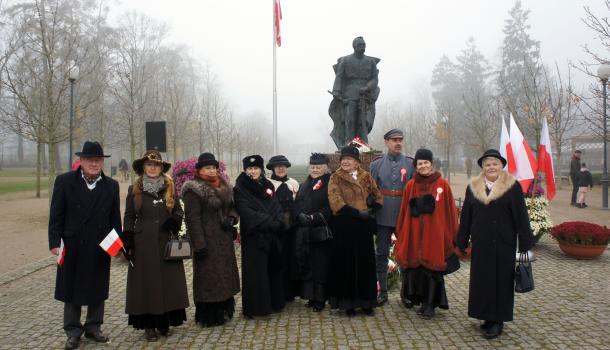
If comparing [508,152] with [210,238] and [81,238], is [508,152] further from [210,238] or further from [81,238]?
[81,238]

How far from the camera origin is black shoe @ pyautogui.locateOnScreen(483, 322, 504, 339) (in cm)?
417

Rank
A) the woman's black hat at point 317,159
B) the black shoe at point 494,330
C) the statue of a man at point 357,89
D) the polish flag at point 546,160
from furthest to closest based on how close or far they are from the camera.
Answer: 1. the statue of a man at point 357,89
2. the polish flag at point 546,160
3. the woman's black hat at point 317,159
4. the black shoe at point 494,330

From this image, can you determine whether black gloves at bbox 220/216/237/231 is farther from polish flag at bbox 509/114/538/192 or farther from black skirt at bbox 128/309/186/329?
polish flag at bbox 509/114/538/192

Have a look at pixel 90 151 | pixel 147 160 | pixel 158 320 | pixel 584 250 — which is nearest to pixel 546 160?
pixel 584 250

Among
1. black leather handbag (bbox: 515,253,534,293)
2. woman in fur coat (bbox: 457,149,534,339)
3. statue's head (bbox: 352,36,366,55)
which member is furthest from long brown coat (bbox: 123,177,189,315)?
statue's head (bbox: 352,36,366,55)

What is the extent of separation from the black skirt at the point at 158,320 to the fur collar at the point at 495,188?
10.5 feet

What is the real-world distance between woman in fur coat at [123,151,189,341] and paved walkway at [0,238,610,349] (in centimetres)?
30

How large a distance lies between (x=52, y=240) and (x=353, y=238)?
2.94 meters

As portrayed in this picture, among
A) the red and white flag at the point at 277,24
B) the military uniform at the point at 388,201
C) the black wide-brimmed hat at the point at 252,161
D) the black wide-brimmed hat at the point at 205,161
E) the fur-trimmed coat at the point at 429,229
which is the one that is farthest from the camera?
the red and white flag at the point at 277,24

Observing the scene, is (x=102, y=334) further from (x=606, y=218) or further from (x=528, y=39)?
(x=528, y=39)

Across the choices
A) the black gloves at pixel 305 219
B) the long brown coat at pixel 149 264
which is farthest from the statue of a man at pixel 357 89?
the long brown coat at pixel 149 264

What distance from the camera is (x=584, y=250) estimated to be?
766 cm

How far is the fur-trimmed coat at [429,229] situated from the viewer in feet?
14.9

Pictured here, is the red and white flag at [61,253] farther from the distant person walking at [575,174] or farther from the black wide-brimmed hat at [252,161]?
the distant person walking at [575,174]
